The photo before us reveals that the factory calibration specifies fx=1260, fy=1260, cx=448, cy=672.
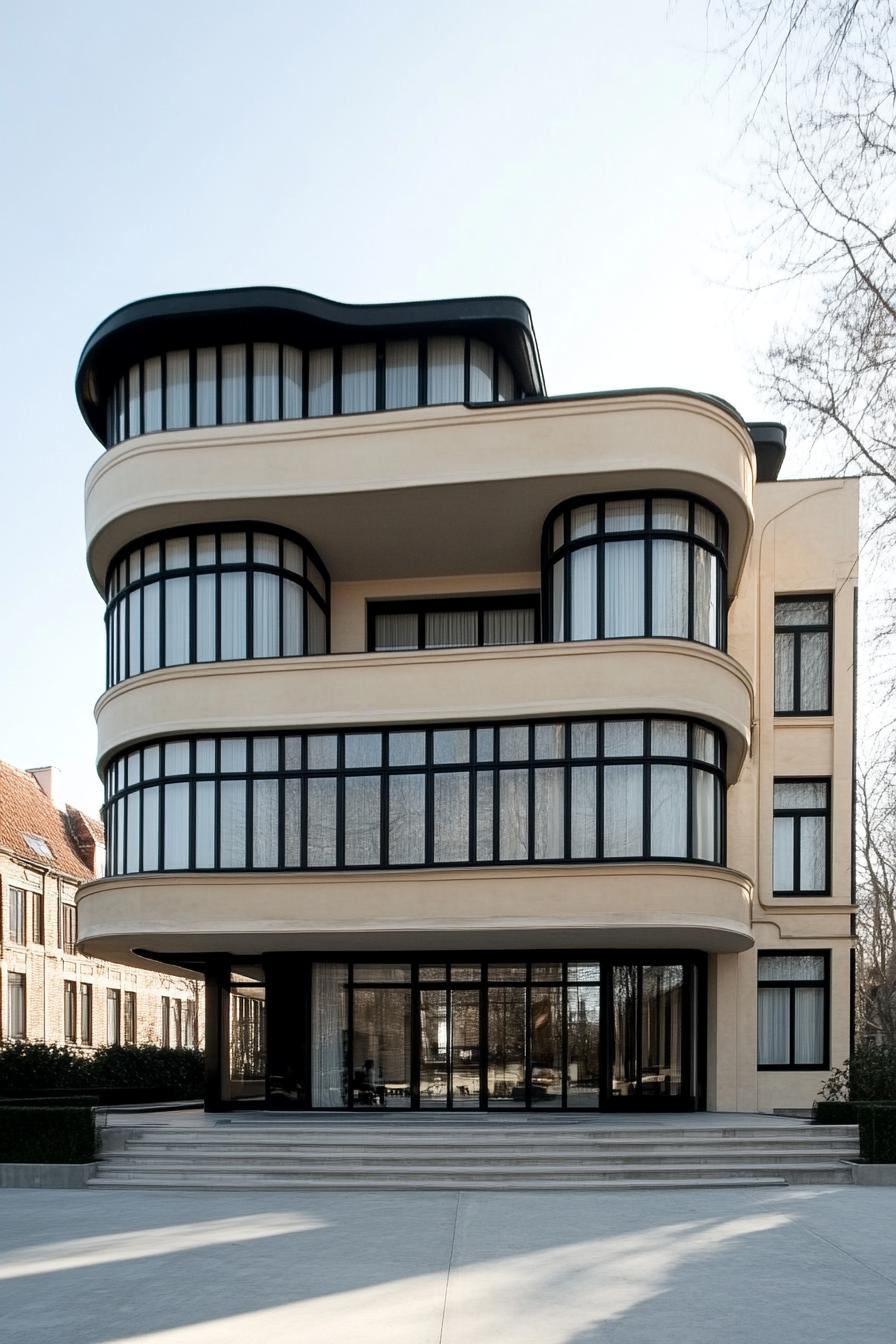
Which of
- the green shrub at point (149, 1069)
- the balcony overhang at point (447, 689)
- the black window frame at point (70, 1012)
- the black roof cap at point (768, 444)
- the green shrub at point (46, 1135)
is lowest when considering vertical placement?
the black window frame at point (70, 1012)

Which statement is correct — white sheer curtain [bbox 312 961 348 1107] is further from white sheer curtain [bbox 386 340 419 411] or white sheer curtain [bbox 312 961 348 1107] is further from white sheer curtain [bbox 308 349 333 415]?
white sheer curtain [bbox 386 340 419 411]

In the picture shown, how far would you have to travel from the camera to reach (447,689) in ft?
71.2

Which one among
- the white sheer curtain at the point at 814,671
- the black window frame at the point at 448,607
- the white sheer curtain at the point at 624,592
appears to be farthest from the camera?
the white sheer curtain at the point at 814,671

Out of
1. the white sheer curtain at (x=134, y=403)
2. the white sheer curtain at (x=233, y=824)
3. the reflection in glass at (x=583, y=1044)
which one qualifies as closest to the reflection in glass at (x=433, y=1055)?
the reflection in glass at (x=583, y=1044)

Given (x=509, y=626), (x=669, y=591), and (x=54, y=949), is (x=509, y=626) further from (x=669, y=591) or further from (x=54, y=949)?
(x=54, y=949)

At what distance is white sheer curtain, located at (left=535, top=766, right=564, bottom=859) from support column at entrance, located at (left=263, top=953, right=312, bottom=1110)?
541 centimetres

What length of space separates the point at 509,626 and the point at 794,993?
915 cm

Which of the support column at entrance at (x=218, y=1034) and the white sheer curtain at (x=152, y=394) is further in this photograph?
the white sheer curtain at (x=152, y=394)

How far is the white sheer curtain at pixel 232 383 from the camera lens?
24.5m

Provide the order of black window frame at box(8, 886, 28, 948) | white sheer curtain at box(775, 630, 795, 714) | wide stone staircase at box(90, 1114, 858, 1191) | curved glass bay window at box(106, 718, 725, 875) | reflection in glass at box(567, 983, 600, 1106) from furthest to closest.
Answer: black window frame at box(8, 886, 28, 948), white sheer curtain at box(775, 630, 795, 714), reflection in glass at box(567, 983, 600, 1106), curved glass bay window at box(106, 718, 725, 875), wide stone staircase at box(90, 1114, 858, 1191)

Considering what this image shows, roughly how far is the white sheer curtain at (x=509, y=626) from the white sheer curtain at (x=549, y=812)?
14.9ft

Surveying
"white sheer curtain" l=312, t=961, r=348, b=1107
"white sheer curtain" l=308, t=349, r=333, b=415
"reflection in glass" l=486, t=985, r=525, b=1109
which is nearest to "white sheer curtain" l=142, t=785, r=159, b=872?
"white sheer curtain" l=312, t=961, r=348, b=1107

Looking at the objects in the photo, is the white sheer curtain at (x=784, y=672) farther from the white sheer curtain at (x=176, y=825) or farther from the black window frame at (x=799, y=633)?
the white sheer curtain at (x=176, y=825)

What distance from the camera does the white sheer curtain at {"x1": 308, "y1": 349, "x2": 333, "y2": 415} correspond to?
24656 mm
